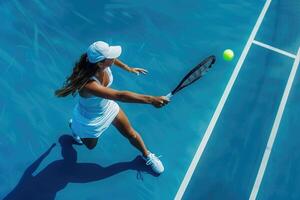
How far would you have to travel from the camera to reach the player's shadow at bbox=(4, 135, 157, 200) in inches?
211

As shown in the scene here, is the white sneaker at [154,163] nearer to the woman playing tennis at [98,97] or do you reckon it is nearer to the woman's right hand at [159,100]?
the woman playing tennis at [98,97]

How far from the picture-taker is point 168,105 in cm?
662

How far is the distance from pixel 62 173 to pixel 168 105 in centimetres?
207

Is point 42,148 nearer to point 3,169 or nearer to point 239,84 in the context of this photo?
point 3,169

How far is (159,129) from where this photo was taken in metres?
6.27

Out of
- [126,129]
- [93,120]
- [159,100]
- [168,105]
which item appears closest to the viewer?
[159,100]

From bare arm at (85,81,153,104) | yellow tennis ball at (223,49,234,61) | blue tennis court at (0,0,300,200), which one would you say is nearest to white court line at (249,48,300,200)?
blue tennis court at (0,0,300,200)

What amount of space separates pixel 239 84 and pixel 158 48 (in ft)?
5.37

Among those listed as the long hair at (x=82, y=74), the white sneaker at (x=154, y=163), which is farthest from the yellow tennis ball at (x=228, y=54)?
the long hair at (x=82, y=74)

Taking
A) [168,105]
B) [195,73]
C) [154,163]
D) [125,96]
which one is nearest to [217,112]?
[168,105]

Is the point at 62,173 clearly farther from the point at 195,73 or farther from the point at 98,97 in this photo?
the point at 195,73

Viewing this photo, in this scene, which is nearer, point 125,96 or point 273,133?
point 125,96

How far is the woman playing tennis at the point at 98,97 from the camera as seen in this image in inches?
173

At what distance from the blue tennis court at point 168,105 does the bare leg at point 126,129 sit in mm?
418
